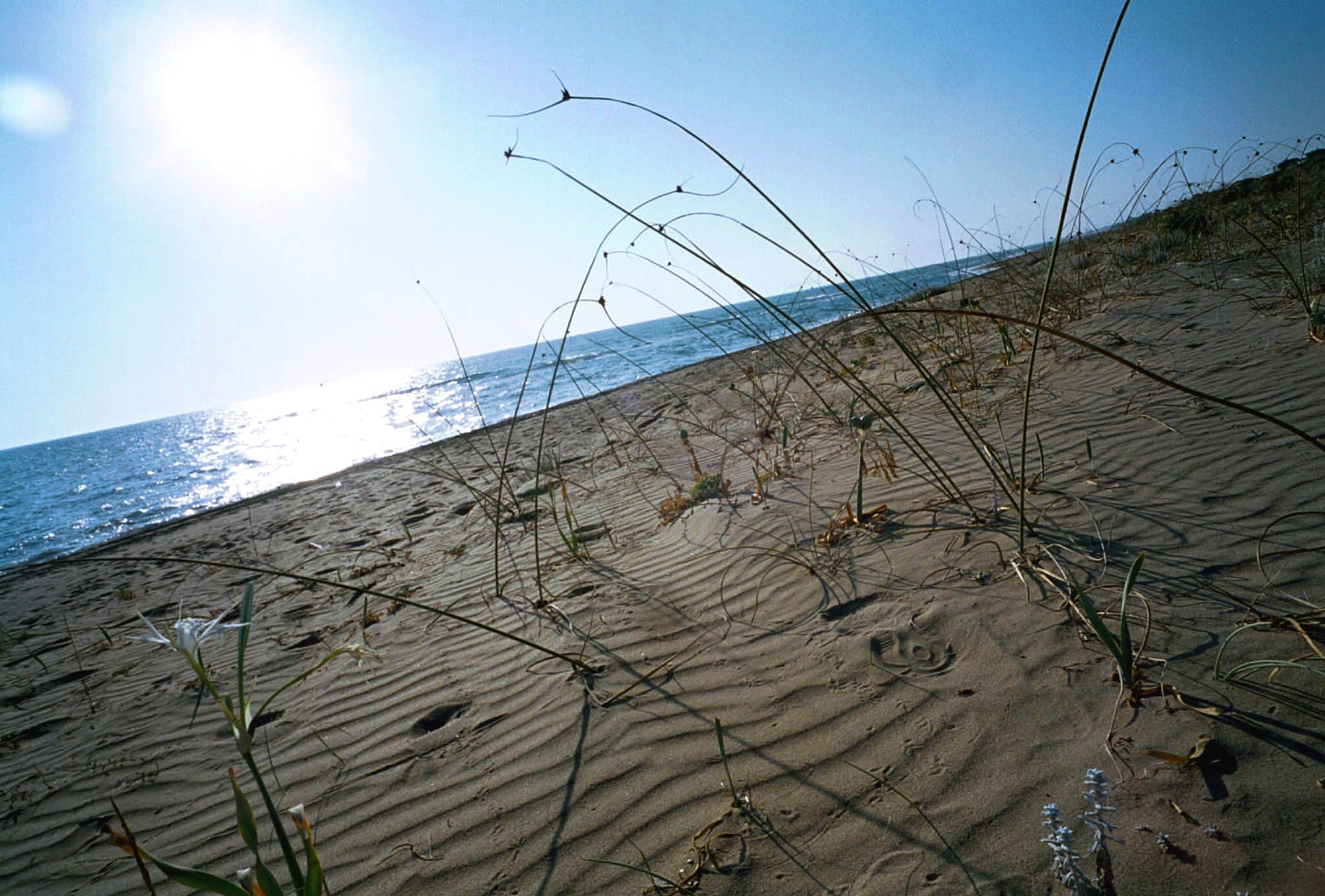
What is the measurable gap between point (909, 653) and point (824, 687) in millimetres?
259

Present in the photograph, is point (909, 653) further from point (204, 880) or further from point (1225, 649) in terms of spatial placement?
point (204, 880)

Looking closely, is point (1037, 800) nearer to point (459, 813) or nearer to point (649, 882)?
point (649, 882)

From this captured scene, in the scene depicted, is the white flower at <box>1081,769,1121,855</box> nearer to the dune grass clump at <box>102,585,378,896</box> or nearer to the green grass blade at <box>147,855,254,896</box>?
the dune grass clump at <box>102,585,378,896</box>

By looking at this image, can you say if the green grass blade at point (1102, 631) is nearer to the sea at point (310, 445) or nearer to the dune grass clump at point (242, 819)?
the sea at point (310, 445)

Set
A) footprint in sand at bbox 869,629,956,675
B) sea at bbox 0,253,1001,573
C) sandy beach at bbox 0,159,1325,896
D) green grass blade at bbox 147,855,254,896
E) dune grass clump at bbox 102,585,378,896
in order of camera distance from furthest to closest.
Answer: sea at bbox 0,253,1001,573, footprint in sand at bbox 869,629,956,675, sandy beach at bbox 0,159,1325,896, green grass blade at bbox 147,855,254,896, dune grass clump at bbox 102,585,378,896

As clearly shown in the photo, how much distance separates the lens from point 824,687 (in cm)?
179

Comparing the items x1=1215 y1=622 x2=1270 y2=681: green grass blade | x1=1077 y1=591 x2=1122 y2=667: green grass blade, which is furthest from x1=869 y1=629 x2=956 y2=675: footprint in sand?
x1=1215 y1=622 x2=1270 y2=681: green grass blade

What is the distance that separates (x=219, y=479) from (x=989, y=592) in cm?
1835

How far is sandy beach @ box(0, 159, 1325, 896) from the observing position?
51.3 inches

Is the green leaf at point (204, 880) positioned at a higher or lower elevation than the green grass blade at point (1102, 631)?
higher

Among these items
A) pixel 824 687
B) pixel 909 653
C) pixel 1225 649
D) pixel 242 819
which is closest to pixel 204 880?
pixel 242 819

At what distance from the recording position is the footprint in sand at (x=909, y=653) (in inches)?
69.0

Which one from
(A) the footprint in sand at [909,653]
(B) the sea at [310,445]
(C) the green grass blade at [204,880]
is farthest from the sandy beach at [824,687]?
(B) the sea at [310,445]

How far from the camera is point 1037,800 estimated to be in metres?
1.30
